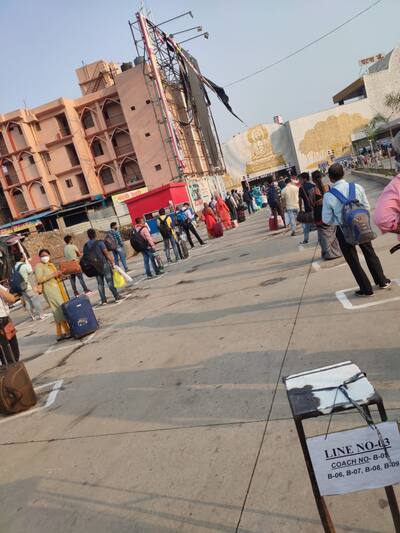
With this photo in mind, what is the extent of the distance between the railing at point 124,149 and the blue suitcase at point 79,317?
130ft

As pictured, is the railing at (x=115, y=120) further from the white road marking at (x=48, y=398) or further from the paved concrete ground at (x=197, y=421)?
the white road marking at (x=48, y=398)

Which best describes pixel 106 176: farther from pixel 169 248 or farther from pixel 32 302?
pixel 32 302

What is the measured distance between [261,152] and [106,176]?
73.7 feet

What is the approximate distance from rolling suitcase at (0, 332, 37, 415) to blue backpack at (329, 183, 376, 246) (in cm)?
436

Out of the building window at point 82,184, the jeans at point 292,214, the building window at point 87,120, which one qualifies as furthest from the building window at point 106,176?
the jeans at point 292,214

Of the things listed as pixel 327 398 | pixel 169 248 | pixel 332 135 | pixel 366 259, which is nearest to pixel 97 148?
pixel 332 135

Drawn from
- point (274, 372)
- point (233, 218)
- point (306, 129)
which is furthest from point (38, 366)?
point (306, 129)

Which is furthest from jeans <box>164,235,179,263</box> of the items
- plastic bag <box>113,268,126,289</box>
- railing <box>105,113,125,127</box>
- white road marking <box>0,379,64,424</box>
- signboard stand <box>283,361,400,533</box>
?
railing <box>105,113,125,127</box>

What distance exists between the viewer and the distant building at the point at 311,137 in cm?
5506

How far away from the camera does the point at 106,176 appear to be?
47.0 metres

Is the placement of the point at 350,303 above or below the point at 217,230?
below

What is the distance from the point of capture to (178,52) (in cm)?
4081

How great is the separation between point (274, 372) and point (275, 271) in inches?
183

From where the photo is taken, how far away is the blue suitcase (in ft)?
25.7
